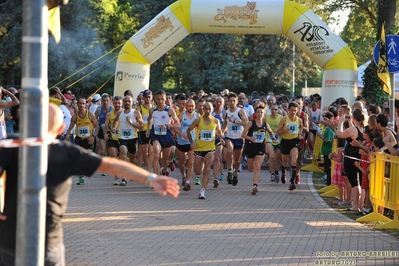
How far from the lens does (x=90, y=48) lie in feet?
155

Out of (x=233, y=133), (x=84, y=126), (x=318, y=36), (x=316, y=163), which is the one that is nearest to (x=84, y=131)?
(x=84, y=126)

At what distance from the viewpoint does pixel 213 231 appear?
10195 mm

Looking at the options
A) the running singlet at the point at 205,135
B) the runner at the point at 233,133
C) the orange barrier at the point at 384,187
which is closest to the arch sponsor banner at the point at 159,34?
the runner at the point at 233,133

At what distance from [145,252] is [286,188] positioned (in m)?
7.63

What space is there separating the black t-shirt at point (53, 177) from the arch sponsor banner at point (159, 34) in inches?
647

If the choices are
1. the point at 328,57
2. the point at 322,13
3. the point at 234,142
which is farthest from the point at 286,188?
the point at 322,13

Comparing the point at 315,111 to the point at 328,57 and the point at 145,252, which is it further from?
the point at 145,252

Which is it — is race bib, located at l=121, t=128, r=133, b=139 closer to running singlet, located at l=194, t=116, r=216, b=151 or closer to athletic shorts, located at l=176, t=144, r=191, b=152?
athletic shorts, located at l=176, t=144, r=191, b=152

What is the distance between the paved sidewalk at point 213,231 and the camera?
838 centimetres

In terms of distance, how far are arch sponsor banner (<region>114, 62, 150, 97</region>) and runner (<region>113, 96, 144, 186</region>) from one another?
5279 mm

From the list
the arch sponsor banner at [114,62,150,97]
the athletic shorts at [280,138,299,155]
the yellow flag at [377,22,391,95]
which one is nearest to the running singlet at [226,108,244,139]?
the athletic shorts at [280,138,299,155]

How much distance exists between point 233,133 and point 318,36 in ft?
16.0

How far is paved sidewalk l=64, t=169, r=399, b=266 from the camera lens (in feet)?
27.5

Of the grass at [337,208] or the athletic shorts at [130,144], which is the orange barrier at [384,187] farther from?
the athletic shorts at [130,144]
